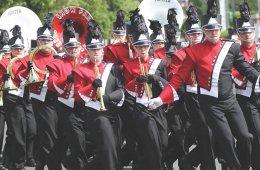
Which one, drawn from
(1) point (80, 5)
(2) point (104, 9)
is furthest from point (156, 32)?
(2) point (104, 9)

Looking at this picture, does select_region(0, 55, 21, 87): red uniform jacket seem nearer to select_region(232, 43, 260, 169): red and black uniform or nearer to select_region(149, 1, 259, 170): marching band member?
select_region(149, 1, 259, 170): marching band member

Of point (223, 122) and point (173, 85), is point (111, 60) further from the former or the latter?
point (223, 122)

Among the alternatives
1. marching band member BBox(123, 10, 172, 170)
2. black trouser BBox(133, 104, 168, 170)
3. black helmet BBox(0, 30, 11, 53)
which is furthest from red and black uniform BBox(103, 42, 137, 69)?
black helmet BBox(0, 30, 11, 53)

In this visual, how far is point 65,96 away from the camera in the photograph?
1008 centimetres

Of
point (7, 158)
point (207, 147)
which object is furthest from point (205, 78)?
point (7, 158)

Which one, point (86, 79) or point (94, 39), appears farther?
point (94, 39)

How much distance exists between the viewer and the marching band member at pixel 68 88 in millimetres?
9859

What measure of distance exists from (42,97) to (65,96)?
816 millimetres

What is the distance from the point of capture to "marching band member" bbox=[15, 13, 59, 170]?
10375mm

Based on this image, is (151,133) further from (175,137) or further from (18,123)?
(18,123)

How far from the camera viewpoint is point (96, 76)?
30.5ft

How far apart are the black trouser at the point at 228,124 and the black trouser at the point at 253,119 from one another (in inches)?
18.4

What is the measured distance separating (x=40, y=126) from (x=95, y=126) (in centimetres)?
152

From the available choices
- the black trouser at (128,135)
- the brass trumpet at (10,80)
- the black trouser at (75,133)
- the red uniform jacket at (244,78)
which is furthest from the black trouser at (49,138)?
the red uniform jacket at (244,78)
